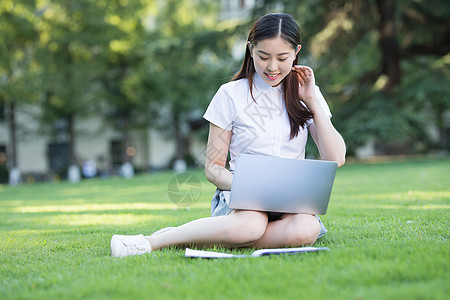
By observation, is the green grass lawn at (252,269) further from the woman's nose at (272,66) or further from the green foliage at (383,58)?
the green foliage at (383,58)

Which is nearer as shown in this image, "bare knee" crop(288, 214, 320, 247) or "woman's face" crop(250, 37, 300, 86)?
"bare knee" crop(288, 214, 320, 247)

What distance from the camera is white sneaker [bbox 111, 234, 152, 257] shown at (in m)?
2.82

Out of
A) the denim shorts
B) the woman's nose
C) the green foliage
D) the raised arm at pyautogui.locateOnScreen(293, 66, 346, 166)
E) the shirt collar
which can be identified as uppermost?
the green foliage

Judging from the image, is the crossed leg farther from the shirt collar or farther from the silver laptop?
the shirt collar

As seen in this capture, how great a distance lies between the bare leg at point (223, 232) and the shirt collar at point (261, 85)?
2.69 feet

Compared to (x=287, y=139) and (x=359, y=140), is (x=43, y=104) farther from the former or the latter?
(x=287, y=139)

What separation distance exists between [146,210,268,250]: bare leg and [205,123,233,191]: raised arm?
263mm

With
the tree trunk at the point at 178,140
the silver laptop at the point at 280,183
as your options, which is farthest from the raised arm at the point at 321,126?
the tree trunk at the point at 178,140

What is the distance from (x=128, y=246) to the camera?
9.35 feet

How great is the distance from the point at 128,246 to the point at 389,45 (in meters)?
16.1

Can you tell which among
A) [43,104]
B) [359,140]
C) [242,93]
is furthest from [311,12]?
[43,104]

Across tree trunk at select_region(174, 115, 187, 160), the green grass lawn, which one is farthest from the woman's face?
tree trunk at select_region(174, 115, 187, 160)

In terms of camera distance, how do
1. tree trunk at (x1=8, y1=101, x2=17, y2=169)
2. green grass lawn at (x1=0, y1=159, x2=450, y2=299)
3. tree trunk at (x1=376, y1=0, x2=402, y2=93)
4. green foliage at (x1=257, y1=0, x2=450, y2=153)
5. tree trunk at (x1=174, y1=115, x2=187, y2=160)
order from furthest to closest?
1. tree trunk at (x1=174, y1=115, x2=187, y2=160)
2. tree trunk at (x1=8, y1=101, x2=17, y2=169)
3. tree trunk at (x1=376, y1=0, x2=402, y2=93)
4. green foliage at (x1=257, y1=0, x2=450, y2=153)
5. green grass lawn at (x1=0, y1=159, x2=450, y2=299)

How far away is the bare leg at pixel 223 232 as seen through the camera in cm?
279
